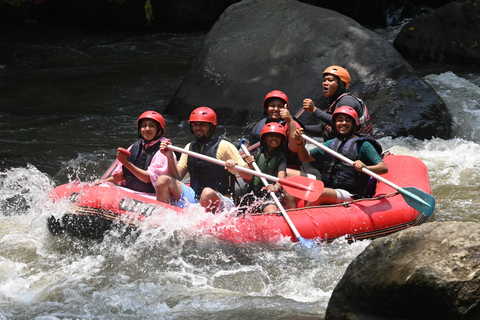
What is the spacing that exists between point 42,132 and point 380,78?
5.10m

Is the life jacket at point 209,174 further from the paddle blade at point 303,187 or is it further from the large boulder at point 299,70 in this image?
the large boulder at point 299,70

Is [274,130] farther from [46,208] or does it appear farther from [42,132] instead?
[42,132]

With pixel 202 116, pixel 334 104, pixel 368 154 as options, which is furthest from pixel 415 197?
pixel 202 116

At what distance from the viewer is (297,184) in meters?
5.18

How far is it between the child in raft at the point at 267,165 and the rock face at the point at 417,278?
2155 millimetres

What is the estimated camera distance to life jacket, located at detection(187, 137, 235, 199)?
5398mm

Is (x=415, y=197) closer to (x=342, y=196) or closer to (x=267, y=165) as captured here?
(x=342, y=196)

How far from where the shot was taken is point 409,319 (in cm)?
294

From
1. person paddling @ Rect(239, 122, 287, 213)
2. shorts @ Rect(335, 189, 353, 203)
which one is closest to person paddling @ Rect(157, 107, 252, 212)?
person paddling @ Rect(239, 122, 287, 213)

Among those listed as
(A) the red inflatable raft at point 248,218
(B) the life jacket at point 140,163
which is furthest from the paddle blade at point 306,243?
(B) the life jacket at point 140,163

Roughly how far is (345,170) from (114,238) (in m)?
2.22

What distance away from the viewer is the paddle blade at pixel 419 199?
5215mm

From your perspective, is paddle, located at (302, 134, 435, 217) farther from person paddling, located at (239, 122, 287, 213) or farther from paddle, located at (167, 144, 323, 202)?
person paddling, located at (239, 122, 287, 213)

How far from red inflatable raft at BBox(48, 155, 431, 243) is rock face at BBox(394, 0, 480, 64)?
738cm
